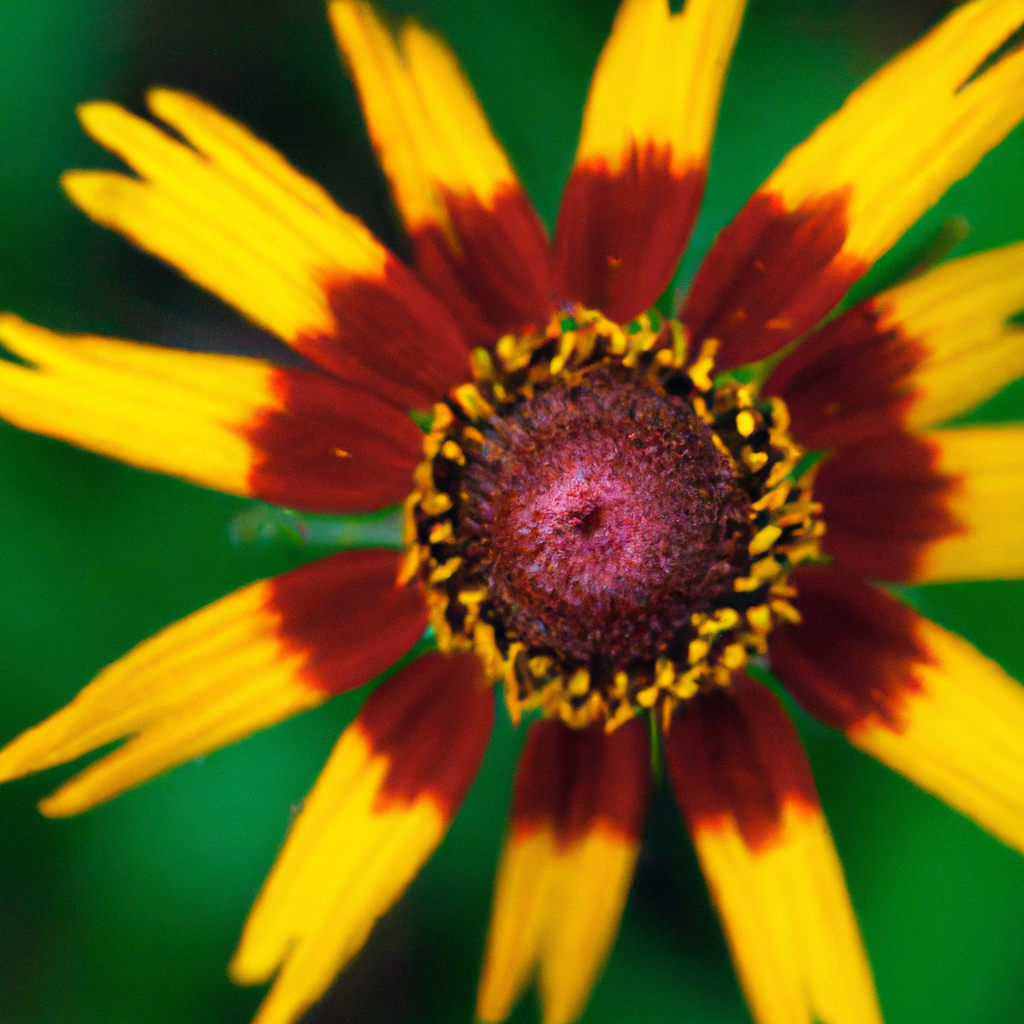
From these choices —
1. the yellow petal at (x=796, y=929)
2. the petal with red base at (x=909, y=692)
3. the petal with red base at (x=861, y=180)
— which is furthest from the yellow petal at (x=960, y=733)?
the petal with red base at (x=861, y=180)

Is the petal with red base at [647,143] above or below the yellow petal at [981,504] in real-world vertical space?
above

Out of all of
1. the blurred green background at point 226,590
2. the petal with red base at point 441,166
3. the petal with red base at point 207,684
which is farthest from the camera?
the blurred green background at point 226,590

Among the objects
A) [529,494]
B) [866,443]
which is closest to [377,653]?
[529,494]

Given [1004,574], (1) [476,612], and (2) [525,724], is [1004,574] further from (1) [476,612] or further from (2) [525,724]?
(2) [525,724]

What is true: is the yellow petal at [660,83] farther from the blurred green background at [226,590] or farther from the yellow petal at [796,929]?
the yellow petal at [796,929]

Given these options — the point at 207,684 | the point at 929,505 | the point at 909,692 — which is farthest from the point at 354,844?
the point at 929,505

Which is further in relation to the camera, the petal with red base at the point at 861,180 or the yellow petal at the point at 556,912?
the yellow petal at the point at 556,912
